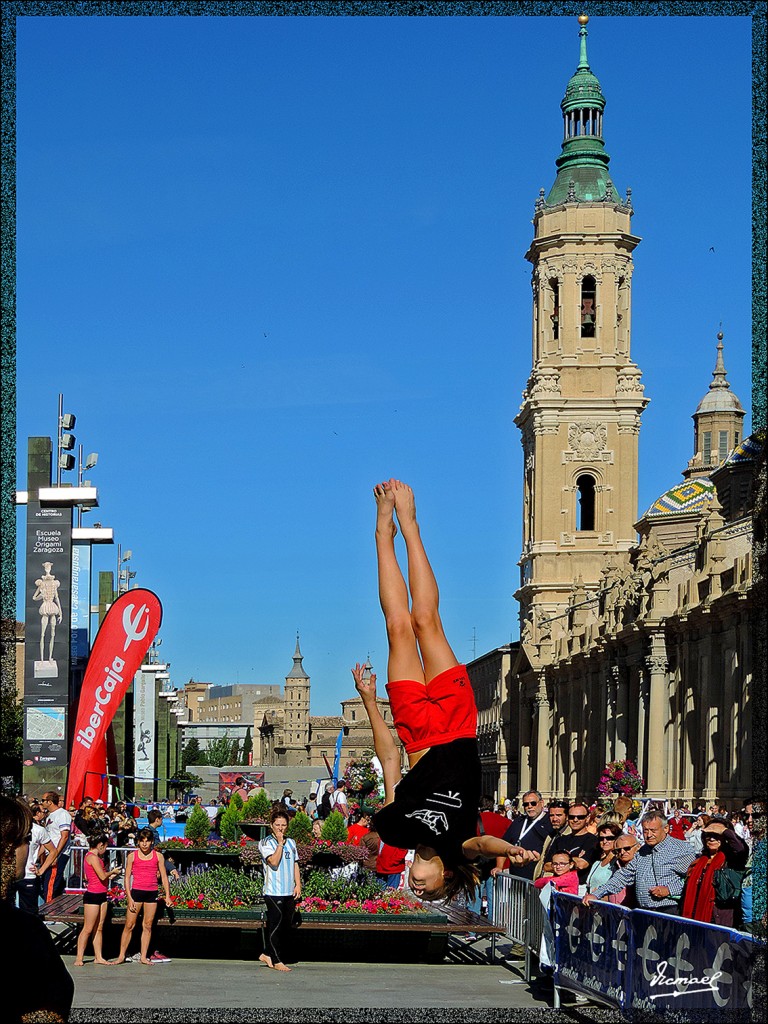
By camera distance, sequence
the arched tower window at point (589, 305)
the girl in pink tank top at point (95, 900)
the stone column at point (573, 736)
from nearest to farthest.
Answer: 1. the girl in pink tank top at point (95, 900)
2. the stone column at point (573, 736)
3. the arched tower window at point (589, 305)

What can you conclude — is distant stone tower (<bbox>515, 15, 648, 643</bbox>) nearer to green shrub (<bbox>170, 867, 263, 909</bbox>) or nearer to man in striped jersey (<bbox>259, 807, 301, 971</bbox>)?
green shrub (<bbox>170, 867, 263, 909</bbox>)

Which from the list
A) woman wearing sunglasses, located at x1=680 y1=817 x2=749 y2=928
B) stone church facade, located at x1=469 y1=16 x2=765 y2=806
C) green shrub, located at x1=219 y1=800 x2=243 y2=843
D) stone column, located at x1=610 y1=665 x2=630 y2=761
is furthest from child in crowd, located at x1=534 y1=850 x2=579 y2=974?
stone church facade, located at x1=469 y1=16 x2=765 y2=806

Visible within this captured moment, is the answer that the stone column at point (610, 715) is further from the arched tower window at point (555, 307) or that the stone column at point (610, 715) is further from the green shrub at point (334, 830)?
the green shrub at point (334, 830)

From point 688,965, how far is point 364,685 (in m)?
3.56

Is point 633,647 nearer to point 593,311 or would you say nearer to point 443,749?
point 593,311

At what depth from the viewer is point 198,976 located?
1750 centimetres

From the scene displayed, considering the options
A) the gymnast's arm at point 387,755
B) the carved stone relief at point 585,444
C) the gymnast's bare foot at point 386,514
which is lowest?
the gymnast's arm at point 387,755

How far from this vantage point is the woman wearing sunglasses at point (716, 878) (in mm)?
12891

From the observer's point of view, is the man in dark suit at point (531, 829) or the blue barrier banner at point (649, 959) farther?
the man in dark suit at point (531, 829)

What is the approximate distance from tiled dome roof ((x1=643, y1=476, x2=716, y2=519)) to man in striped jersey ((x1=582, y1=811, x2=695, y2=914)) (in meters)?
85.4

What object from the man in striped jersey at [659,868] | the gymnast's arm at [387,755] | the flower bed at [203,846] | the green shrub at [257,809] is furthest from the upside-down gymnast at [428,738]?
the green shrub at [257,809]

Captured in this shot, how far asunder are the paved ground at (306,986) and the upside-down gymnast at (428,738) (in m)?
6.12

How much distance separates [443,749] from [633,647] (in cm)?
6315

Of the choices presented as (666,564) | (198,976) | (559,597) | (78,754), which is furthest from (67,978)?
(559,597)
